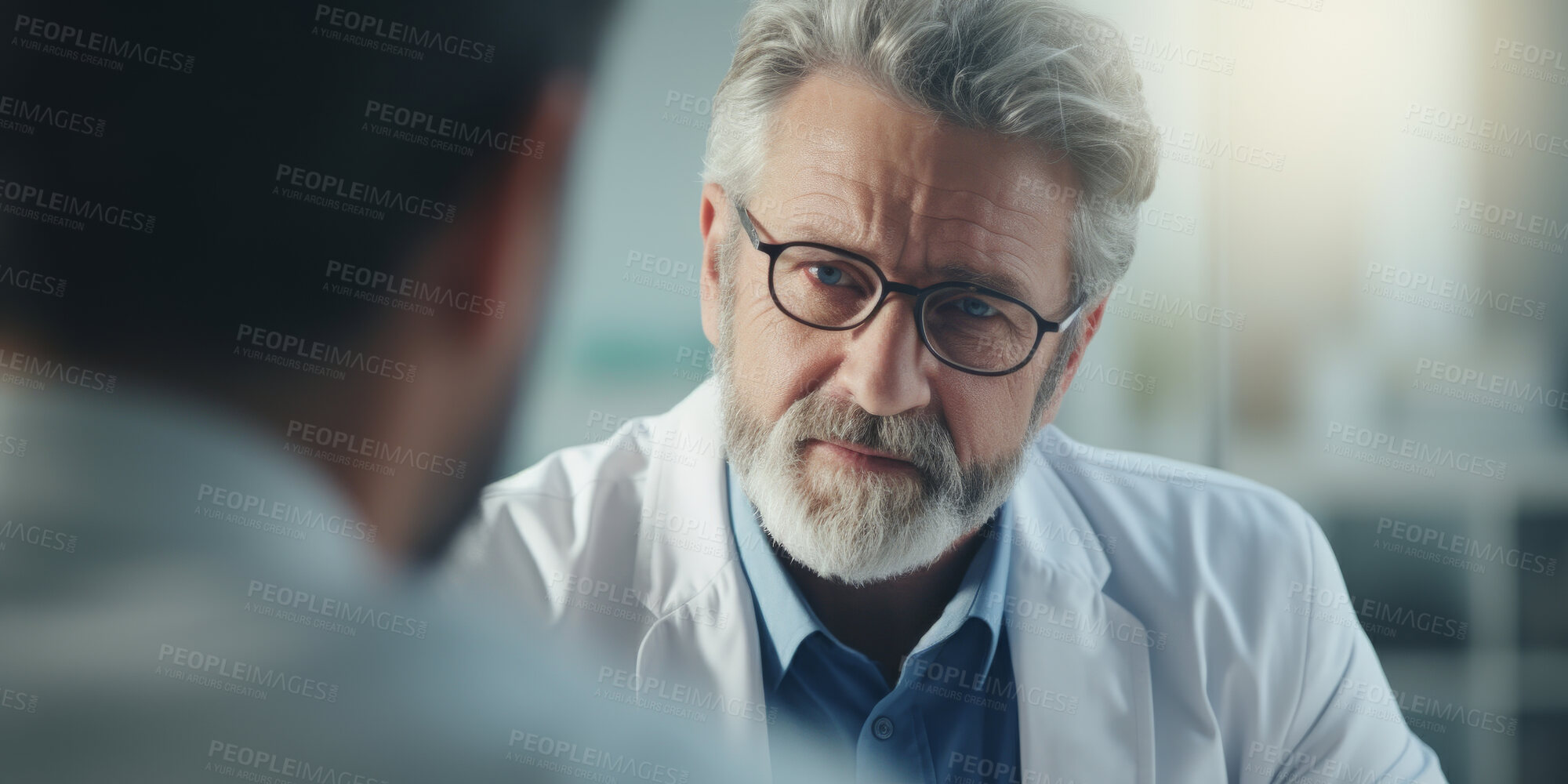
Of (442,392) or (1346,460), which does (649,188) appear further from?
(1346,460)

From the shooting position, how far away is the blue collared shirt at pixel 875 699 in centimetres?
96

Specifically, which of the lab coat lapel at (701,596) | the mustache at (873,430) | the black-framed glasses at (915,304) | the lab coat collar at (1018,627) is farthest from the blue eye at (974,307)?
the lab coat lapel at (701,596)

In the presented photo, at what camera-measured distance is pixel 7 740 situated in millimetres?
1030

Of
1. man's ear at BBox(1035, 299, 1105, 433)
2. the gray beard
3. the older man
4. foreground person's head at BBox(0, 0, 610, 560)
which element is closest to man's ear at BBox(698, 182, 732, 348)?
the older man

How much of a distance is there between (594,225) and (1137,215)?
2.39 ft

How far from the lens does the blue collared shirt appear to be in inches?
37.6

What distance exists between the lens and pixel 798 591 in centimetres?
97

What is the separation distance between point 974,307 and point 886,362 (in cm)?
12

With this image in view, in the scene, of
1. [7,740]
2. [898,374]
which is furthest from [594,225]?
[7,740]

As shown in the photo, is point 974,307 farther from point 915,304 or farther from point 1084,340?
point 1084,340

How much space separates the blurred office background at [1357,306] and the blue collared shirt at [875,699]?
0.34 meters

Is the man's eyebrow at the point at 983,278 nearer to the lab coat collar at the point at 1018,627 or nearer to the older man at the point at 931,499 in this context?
the older man at the point at 931,499

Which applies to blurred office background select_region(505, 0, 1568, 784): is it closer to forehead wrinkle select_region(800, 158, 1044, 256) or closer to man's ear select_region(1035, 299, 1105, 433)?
man's ear select_region(1035, 299, 1105, 433)

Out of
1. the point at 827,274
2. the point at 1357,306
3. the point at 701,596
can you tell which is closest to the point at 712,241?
the point at 827,274
